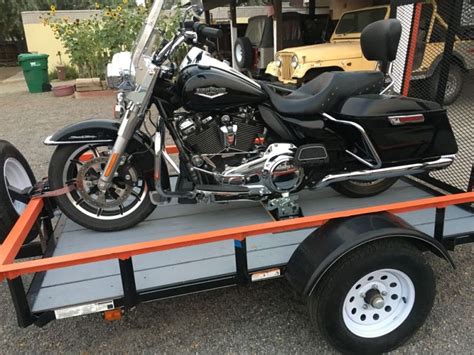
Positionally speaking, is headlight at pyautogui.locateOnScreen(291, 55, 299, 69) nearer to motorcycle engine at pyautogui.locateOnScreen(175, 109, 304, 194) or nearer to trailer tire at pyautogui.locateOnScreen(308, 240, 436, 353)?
motorcycle engine at pyautogui.locateOnScreen(175, 109, 304, 194)

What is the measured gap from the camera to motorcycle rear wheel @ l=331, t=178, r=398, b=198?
11.6 ft

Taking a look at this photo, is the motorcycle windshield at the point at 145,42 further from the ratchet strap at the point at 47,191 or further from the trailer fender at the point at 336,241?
the trailer fender at the point at 336,241

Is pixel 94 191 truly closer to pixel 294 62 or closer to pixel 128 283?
pixel 128 283

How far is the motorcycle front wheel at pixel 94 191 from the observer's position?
3057 millimetres

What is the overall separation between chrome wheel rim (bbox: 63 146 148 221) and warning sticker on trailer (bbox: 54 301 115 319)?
982 millimetres

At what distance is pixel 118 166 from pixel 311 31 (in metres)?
9.30

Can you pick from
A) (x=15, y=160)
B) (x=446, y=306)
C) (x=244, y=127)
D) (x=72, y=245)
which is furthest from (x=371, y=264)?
(x=15, y=160)

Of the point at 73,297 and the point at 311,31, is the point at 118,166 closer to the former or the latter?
the point at 73,297

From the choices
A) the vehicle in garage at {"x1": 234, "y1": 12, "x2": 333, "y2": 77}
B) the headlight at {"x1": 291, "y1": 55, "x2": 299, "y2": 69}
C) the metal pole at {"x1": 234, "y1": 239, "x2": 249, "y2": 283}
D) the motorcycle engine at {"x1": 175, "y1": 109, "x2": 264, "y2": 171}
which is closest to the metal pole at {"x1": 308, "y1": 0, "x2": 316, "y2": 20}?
the vehicle in garage at {"x1": 234, "y1": 12, "x2": 333, "y2": 77}

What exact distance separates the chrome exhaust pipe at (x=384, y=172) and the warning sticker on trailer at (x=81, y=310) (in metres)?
1.71

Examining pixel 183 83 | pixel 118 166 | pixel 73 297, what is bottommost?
pixel 73 297

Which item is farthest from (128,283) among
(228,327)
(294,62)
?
(294,62)

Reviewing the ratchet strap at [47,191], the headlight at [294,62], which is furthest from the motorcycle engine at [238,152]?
the headlight at [294,62]

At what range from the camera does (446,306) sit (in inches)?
109
